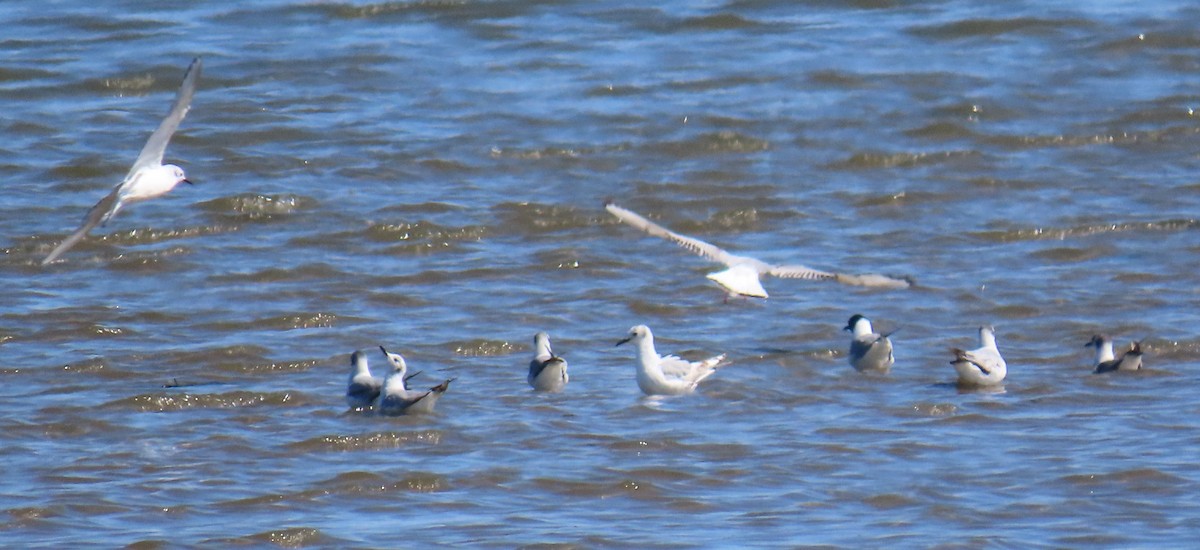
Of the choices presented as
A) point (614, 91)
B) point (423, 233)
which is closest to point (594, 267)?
point (423, 233)

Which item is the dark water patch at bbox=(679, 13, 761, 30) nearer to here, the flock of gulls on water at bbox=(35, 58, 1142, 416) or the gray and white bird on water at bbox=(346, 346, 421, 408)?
the flock of gulls on water at bbox=(35, 58, 1142, 416)

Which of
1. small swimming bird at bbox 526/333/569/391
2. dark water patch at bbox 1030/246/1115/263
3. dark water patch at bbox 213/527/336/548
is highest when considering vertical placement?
dark water patch at bbox 213/527/336/548

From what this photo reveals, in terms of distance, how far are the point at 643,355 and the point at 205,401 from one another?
2.32 m

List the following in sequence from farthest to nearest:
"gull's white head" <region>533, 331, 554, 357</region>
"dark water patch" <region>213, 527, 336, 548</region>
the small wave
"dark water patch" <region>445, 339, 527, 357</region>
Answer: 1. the small wave
2. "dark water patch" <region>445, 339, 527, 357</region>
3. "gull's white head" <region>533, 331, 554, 357</region>
4. "dark water patch" <region>213, 527, 336, 548</region>

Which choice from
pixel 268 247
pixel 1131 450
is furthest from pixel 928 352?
pixel 268 247

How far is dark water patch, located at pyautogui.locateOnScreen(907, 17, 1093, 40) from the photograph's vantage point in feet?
66.4

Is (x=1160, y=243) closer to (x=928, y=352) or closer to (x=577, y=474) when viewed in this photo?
(x=928, y=352)

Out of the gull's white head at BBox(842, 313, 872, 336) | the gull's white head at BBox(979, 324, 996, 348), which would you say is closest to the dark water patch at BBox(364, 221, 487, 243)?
the gull's white head at BBox(842, 313, 872, 336)

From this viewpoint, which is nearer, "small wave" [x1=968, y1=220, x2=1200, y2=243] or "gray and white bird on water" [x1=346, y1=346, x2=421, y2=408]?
"gray and white bird on water" [x1=346, y1=346, x2=421, y2=408]

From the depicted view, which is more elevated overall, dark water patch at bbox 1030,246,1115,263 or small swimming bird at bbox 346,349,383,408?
small swimming bird at bbox 346,349,383,408

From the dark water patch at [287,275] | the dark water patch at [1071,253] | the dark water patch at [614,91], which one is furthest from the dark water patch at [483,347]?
the dark water patch at [614,91]

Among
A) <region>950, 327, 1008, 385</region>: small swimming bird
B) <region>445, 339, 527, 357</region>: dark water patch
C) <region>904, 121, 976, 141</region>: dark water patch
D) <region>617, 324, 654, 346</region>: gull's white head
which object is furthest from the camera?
<region>904, 121, 976, 141</region>: dark water patch

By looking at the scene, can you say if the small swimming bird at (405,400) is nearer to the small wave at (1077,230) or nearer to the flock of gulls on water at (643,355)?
the flock of gulls on water at (643,355)

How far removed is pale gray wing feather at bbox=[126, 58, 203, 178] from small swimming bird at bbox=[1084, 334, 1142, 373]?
16.2 feet
